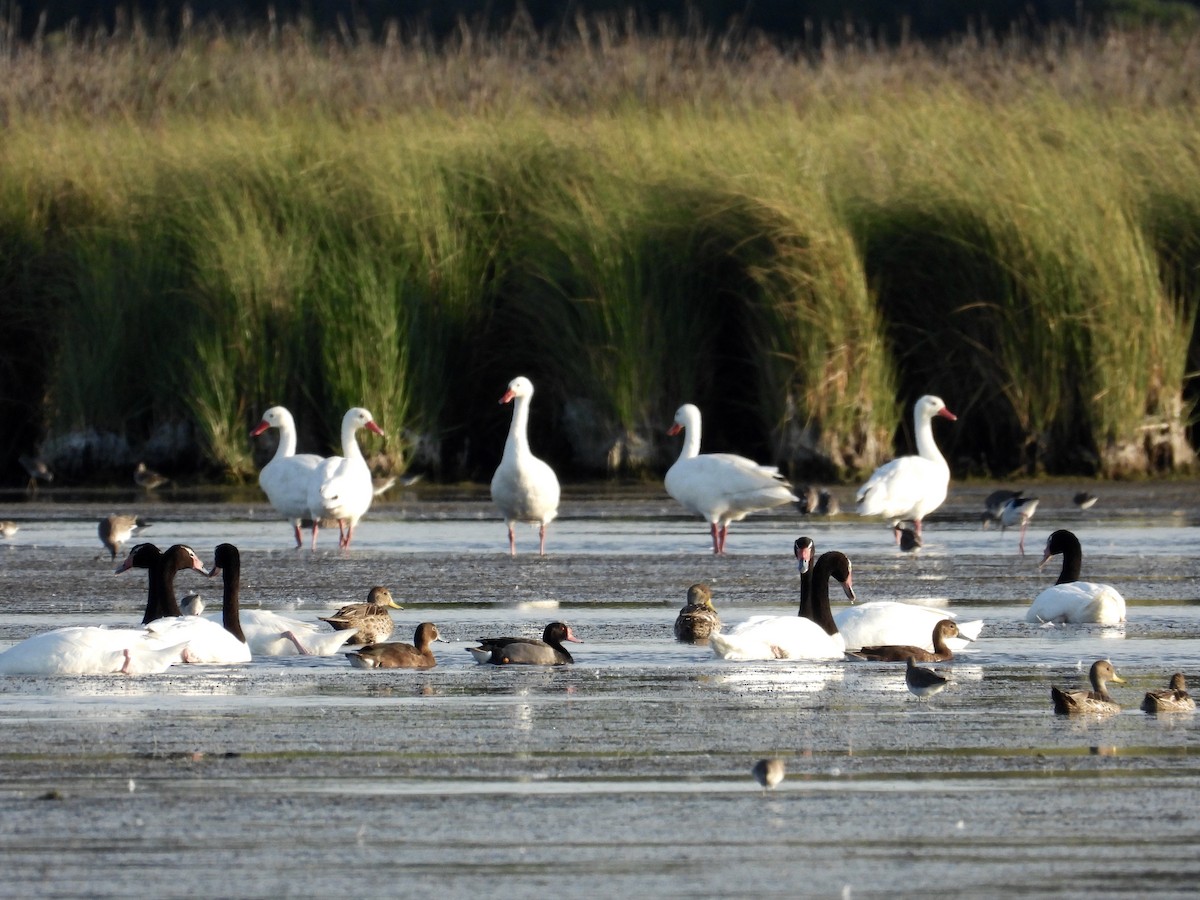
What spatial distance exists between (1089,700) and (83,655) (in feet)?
12.1

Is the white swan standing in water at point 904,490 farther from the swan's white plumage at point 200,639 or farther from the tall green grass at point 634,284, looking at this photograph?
the swan's white plumage at point 200,639

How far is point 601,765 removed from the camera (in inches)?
270

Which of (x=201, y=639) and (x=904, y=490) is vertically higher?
(x=904, y=490)

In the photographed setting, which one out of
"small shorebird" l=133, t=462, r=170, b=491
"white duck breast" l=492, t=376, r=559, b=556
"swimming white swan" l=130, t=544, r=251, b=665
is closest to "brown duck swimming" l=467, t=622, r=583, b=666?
"swimming white swan" l=130, t=544, r=251, b=665

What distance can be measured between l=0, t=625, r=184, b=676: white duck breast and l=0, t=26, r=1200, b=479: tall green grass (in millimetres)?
10837

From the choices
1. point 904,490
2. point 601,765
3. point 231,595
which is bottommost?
point 601,765

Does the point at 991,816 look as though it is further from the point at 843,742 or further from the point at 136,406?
the point at 136,406

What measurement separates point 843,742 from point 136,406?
1417cm

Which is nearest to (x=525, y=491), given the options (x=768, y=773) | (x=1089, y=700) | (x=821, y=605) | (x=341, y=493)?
(x=341, y=493)

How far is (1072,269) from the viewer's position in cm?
1950

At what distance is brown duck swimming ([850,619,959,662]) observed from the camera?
9320 mm

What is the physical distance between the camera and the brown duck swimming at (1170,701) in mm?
7730


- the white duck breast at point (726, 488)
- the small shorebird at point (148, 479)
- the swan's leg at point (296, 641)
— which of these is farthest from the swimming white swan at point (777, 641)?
the small shorebird at point (148, 479)

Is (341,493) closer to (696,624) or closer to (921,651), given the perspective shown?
(696,624)
